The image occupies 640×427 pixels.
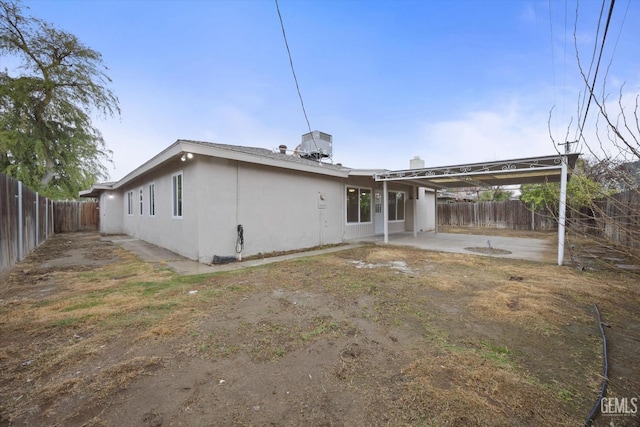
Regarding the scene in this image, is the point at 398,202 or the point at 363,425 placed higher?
the point at 398,202

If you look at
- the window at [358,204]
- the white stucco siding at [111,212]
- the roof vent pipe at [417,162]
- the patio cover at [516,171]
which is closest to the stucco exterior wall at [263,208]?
the window at [358,204]

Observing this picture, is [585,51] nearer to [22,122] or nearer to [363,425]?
[363,425]

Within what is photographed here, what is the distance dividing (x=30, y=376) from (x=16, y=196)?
20.6 feet

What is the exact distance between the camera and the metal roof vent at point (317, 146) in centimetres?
1255

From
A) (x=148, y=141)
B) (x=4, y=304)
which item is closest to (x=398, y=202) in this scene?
(x=4, y=304)

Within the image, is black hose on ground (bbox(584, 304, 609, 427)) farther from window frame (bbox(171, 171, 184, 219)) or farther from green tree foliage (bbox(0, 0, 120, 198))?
green tree foliage (bbox(0, 0, 120, 198))

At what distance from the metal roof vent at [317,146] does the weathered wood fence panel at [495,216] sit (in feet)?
37.1

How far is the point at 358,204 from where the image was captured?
11.4m

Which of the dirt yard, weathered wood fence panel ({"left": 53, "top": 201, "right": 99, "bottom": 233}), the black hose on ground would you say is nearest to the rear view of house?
the dirt yard

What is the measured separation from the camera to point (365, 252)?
27.5 feet

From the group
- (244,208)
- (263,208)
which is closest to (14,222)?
(244,208)

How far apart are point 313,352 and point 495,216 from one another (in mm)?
18894

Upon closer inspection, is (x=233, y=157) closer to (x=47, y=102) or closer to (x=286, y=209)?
(x=286, y=209)

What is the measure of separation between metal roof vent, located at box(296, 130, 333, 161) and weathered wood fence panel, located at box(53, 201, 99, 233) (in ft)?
49.0
